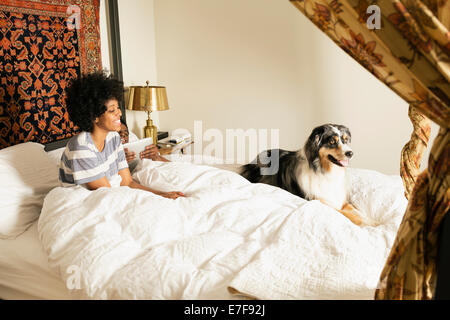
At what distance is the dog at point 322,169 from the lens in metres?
2.04

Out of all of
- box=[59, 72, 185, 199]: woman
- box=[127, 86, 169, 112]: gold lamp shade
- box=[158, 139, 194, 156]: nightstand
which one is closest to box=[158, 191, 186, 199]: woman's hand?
box=[59, 72, 185, 199]: woman

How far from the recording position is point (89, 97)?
79.4 inches

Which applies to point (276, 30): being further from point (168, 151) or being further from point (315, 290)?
point (315, 290)

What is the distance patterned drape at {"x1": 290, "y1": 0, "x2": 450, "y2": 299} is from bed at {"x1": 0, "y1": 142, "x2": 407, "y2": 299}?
0.90 feet

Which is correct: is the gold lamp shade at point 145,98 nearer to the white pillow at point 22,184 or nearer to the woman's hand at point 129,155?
the woman's hand at point 129,155

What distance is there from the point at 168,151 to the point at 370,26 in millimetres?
2530

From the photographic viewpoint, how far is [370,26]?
2.49 feet

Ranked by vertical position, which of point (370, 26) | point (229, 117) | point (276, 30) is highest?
point (276, 30)

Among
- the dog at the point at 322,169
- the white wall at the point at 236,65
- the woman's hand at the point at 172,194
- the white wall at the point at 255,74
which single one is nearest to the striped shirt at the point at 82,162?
the woman's hand at the point at 172,194

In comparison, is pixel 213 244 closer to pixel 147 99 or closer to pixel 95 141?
pixel 95 141

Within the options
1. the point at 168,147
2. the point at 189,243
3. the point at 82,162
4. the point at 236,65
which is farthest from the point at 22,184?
the point at 236,65

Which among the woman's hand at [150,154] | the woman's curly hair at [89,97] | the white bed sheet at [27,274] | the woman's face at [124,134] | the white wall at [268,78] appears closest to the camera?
the white bed sheet at [27,274]

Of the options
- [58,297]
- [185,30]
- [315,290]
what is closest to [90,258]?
[58,297]

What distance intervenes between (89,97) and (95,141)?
0.24 meters
